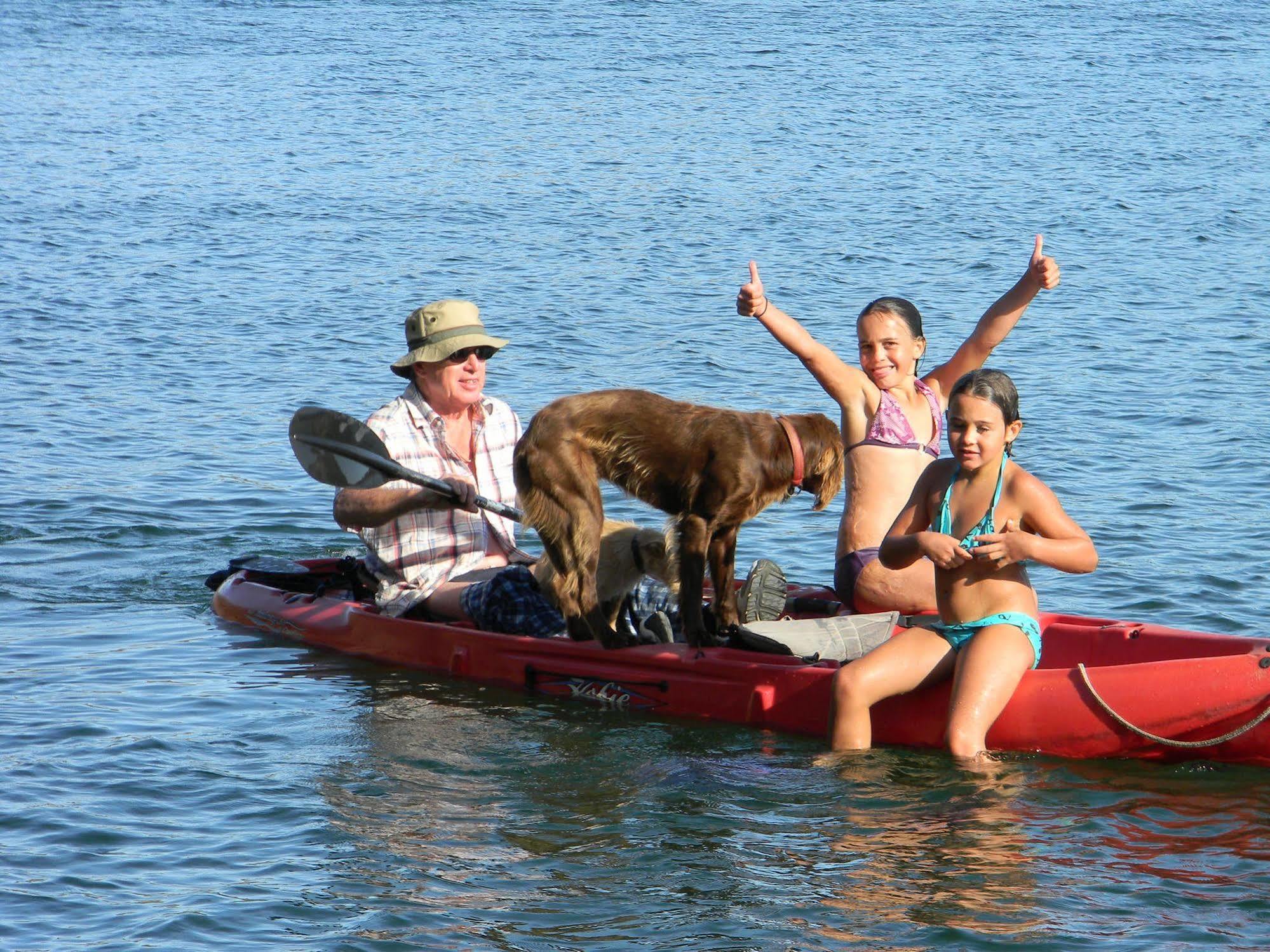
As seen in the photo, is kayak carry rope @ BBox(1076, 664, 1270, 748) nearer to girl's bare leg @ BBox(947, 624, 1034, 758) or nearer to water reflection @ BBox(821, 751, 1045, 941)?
girl's bare leg @ BBox(947, 624, 1034, 758)

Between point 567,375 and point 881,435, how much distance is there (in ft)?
22.8

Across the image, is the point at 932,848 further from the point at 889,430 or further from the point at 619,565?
the point at 619,565

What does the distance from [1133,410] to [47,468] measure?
778 cm

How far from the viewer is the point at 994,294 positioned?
53.5 ft

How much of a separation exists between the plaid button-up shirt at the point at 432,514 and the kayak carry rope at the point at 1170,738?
2.71 m

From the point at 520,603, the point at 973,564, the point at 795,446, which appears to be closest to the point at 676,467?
the point at 795,446

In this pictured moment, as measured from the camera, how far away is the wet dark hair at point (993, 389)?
19.1 feet

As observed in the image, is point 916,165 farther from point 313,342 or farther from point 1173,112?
point 313,342

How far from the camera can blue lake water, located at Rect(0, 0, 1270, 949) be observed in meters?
5.65

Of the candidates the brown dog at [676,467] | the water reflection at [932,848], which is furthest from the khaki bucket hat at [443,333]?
the water reflection at [932,848]

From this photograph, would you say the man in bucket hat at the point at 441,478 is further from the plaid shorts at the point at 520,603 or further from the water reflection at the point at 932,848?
the water reflection at the point at 932,848

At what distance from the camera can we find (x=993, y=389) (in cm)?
582

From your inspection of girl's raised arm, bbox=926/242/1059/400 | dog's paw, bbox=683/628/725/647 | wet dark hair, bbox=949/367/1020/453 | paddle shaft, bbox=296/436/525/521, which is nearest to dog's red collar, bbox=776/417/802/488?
dog's paw, bbox=683/628/725/647

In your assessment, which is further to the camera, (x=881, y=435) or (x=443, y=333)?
(x=443, y=333)
